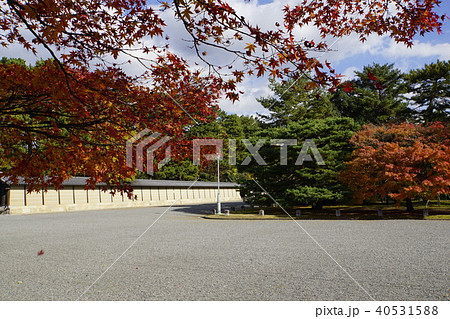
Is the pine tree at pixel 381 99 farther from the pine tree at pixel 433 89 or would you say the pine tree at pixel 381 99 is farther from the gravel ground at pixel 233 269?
the gravel ground at pixel 233 269

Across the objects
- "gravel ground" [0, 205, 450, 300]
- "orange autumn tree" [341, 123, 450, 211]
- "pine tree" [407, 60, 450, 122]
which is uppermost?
"pine tree" [407, 60, 450, 122]

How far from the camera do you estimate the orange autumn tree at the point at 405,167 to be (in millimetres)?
13273

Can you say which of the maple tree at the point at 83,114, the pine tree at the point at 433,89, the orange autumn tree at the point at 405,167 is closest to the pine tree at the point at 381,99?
the pine tree at the point at 433,89

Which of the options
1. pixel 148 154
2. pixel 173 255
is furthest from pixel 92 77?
pixel 173 255

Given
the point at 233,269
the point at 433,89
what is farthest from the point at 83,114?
the point at 433,89

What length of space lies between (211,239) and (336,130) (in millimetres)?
13473

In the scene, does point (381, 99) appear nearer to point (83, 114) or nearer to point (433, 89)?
point (433, 89)

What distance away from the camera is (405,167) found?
13.9 meters

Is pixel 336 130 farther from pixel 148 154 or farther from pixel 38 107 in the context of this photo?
pixel 38 107

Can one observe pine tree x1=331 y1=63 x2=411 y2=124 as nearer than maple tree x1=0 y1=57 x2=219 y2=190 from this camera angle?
No

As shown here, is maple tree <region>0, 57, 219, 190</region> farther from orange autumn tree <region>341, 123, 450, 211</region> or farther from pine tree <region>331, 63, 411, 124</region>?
pine tree <region>331, 63, 411, 124</region>

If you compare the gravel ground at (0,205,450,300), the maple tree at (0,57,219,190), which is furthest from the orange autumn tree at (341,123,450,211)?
the maple tree at (0,57,219,190)

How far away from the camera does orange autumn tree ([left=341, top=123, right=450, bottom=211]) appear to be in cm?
1327

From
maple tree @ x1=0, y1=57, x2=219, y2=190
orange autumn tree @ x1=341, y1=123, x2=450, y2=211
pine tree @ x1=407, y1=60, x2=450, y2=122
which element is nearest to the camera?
maple tree @ x1=0, y1=57, x2=219, y2=190
